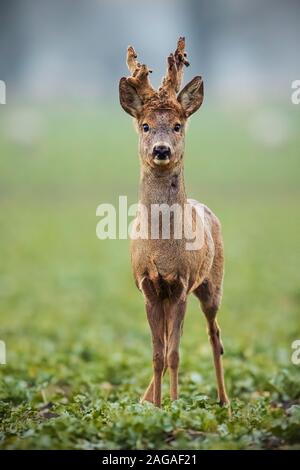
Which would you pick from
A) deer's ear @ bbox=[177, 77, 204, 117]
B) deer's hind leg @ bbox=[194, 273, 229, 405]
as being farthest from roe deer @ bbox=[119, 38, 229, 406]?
deer's hind leg @ bbox=[194, 273, 229, 405]

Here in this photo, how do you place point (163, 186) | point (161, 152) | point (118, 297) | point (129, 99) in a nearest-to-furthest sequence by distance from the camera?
point (161, 152) < point (163, 186) < point (129, 99) < point (118, 297)

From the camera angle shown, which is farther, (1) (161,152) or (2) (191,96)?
(2) (191,96)

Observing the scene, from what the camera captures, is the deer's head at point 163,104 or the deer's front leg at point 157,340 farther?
the deer's front leg at point 157,340

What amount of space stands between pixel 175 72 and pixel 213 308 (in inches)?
89.8

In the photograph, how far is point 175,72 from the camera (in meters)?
8.03

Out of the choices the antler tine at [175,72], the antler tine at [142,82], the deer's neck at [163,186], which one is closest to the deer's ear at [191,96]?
the antler tine at [175,72]

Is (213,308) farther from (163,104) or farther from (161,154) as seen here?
(163,104)

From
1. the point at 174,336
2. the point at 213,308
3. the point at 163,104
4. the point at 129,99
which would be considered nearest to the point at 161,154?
the point at 163,104

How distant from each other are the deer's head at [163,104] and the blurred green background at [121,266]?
2.18 metres

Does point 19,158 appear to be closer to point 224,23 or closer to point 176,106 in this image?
point 224,23

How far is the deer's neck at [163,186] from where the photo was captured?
7958 millimetres

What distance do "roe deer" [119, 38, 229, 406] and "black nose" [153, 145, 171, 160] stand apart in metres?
0.04

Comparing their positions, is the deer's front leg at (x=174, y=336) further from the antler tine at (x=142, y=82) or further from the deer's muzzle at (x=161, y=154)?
the antler tine at (x=142, y=82)
